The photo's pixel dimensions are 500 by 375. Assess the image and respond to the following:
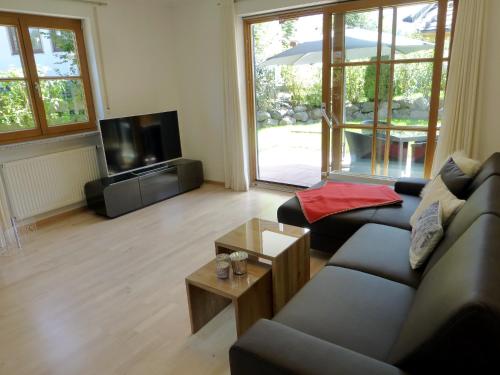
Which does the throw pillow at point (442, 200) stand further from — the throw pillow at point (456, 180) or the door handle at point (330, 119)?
the door handle at point (330, 119)

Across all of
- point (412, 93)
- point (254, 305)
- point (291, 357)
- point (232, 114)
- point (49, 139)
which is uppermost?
point (412, 93)

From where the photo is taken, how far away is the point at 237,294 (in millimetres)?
1845

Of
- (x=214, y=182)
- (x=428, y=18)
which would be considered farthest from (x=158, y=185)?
(x=428, y=18)

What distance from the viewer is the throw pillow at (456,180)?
2426 millimetres

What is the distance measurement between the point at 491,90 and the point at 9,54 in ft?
14.8

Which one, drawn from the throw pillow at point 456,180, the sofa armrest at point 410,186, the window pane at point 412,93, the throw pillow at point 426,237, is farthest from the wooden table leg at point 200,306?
the window pane at point 412,93

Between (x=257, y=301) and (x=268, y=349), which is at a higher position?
(x=268, y=349)

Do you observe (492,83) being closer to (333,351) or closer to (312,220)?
(312,220)

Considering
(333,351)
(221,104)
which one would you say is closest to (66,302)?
(333,351)

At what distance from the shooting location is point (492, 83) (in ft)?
10.3

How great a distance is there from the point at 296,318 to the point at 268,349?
0.32 meters

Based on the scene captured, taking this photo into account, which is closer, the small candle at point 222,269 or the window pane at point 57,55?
the small candle at point 222,269

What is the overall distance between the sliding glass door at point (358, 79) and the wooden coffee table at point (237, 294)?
242 centimetres

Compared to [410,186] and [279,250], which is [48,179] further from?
[410,186]
